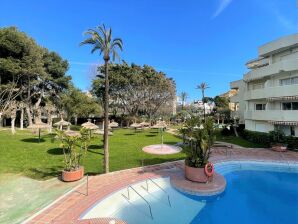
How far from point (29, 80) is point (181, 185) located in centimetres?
3589

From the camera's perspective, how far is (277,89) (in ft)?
74.6

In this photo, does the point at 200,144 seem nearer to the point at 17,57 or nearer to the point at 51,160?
the point at 51,160

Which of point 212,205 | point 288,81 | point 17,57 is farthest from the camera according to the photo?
point 17,57

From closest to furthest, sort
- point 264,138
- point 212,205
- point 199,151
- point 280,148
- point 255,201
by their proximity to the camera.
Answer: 1. point 212,205
2. point 255,201
3. point 199,151
4. point 280,148
5. point 264,138

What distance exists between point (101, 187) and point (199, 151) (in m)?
5.70

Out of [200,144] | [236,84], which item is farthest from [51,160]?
[236,84]

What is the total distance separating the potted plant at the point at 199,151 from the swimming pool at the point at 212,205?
4.32ft

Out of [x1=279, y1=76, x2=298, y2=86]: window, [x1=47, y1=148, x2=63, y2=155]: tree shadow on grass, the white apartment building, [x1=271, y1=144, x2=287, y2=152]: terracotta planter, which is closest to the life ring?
[x1=47, y1=148, x2=63, y2=155]: tree shadow on grass

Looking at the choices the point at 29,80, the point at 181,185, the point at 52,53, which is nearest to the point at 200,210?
the point at 181,185

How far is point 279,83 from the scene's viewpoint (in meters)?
24.1

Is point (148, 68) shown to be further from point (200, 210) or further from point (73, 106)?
point (200, 210)

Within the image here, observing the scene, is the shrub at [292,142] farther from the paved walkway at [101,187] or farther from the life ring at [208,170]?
the life ring at [208,170]

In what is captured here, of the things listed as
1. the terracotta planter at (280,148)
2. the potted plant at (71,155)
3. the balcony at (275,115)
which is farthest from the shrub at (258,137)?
the potted plant at (71,155)

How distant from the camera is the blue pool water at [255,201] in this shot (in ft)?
28.4
